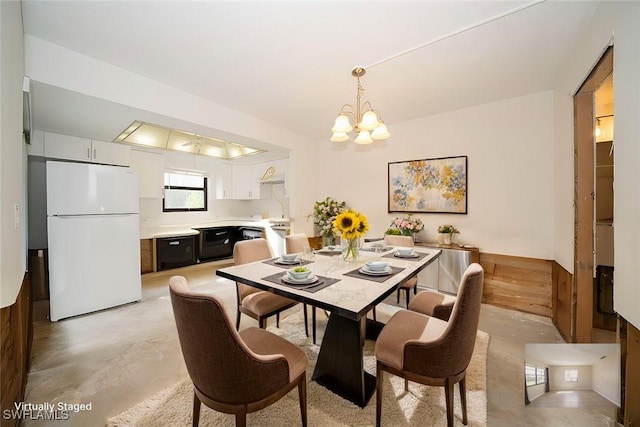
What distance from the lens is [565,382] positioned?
51.1 inches

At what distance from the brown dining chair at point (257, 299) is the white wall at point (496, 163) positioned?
2.29m

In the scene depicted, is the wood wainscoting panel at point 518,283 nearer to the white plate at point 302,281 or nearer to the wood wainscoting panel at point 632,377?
the wood wainscoting panel at point 632,377

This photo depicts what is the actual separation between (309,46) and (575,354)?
2.58 metres

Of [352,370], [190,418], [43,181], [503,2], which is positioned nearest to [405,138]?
[503,2]

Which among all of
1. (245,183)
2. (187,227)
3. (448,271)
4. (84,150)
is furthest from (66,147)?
(448,271)

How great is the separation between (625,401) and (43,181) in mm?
5828

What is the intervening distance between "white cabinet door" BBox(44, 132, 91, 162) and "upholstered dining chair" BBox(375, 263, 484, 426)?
4040mm

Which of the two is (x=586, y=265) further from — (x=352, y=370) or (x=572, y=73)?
(x=352, y=370)

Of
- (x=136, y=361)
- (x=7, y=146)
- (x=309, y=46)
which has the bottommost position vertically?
(x=136, y=361)

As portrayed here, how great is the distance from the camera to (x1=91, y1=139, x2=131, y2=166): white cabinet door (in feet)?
10.6

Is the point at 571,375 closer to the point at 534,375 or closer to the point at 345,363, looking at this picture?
the point at 534,375

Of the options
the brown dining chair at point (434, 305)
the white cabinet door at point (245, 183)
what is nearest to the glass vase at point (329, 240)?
the white cabinet door at point (245, 183)

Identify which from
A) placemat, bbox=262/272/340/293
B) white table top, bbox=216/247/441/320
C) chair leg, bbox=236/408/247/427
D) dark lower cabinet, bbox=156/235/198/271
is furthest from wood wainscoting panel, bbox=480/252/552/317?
dark lower cabinet, bbox=156/235/198/271

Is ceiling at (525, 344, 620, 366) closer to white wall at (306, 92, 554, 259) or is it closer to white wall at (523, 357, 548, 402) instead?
white wall at (523, 357, 548, 402)
